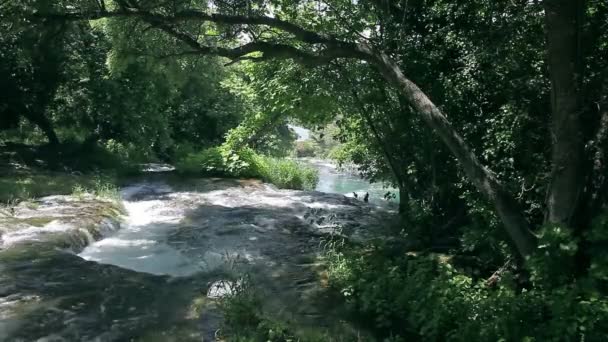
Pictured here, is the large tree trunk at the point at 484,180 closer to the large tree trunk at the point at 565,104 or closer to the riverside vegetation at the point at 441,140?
the riverside vegetation at the point at 441,140

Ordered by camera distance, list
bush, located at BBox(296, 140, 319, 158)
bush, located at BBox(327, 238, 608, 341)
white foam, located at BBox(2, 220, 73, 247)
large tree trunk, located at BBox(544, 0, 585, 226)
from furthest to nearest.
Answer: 1. bush, located at BBox(296, 140, 319, 158)
2. white foam, located at BBox(2, 220, 73, 247)
3. large tree trunk, located at BBox(544, 0, 585, 226)
4. bush, located at BBox(327, 238, 608, 341)

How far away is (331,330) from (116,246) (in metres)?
6.04

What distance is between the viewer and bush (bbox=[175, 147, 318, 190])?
20.6 meters

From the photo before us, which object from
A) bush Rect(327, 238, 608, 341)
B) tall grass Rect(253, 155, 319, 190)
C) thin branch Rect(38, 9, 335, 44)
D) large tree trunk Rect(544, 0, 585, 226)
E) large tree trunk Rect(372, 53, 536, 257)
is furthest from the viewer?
tall grass Rect(253, 155, 319, 190)

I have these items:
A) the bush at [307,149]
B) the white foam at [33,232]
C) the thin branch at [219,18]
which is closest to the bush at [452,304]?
the thin branch at [219,18]

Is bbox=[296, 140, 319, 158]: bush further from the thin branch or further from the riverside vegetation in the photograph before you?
the thin branch

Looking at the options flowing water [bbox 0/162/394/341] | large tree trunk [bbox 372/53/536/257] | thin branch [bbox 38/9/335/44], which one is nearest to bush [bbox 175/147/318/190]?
flowing water [bbox 0/162/394/341]

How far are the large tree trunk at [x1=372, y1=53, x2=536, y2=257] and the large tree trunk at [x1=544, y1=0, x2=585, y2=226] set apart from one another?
0.41 metres

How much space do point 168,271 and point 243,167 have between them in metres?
11.4

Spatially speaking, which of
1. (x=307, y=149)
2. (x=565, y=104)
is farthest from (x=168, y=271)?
(x=307, y=149)

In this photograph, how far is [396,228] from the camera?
11.0 meters

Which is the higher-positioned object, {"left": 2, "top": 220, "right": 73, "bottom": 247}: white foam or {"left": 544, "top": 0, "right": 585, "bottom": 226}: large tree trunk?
{"left": 544, "top": 0, "right": 585, "bottom": 226}: large tree trunk

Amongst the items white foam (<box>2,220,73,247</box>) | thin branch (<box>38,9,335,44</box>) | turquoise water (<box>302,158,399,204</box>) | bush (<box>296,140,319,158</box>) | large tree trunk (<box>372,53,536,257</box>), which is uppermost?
thin branch (<box>38,9,335,44</box>)

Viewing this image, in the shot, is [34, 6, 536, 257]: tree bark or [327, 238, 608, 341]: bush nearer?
[327, 238, 608, 341]: bush
